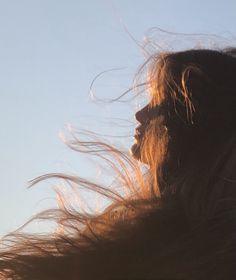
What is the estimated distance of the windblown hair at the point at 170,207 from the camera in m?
Answer: 2.49

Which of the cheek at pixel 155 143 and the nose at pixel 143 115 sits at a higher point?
the nose at pixel 143 115

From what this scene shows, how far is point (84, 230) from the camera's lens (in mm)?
2746

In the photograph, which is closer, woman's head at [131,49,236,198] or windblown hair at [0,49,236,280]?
windblown hair at [0,49,236,280]

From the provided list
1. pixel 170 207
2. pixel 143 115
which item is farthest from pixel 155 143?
pixel 170 207

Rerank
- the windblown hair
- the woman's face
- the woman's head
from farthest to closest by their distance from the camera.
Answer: the woman's face → the woman's head → the windblown hair

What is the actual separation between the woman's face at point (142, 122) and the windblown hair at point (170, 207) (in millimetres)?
22

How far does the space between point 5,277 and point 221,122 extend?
42.4 inches

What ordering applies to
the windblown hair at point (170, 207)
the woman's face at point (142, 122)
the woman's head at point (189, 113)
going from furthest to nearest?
1. the woman's face at point (142, 122)
2. the woman's head at point (189, 113)
3. the windblown hair at point (170, 207)

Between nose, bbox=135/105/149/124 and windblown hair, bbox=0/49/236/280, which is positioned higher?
nose, bbox=135/105/149/124

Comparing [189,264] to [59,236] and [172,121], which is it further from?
[172,121]

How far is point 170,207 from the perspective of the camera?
2680 millimetres

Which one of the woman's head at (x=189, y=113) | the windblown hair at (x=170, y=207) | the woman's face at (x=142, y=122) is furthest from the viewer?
the woman's face at (x=142, y=122)

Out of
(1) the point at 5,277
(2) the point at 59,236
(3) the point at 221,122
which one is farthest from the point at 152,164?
(1) the point at 5,277

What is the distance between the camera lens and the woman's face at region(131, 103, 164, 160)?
3.09m
